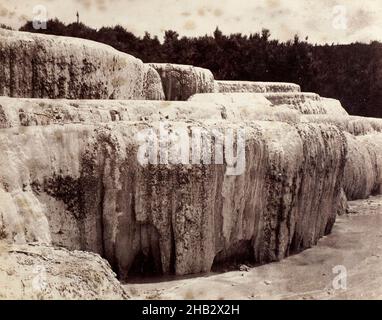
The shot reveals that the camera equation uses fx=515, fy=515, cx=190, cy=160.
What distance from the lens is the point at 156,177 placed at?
5.37 metres

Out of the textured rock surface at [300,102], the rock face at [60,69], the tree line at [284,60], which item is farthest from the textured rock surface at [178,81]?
the tree line at [284,60]

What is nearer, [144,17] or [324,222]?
[144,17]

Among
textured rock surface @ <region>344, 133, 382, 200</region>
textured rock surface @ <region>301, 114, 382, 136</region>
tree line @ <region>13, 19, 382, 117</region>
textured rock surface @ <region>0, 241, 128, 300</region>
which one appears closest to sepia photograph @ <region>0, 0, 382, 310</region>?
textured rock surface @ <region>0, 241, 128, 300</region>

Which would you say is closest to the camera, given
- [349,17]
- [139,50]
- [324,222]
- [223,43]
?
[349,17]

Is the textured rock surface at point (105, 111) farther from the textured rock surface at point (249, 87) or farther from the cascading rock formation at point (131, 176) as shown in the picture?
the textured rock surface at point (249, 87)

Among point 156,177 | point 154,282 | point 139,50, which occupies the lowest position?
point 154,282

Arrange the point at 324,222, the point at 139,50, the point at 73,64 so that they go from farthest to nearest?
the point at 139,50, the point at 324,222, the point at 73,64

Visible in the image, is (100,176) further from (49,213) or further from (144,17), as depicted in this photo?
(144,17)

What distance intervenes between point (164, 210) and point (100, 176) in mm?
796

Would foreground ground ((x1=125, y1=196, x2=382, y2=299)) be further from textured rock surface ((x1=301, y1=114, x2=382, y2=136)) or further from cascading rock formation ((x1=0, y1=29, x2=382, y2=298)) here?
textured rock surface ((x1=301, y1=114, x2=382, y2=136))

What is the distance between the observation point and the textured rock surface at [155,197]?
187 inches

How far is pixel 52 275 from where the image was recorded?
12.2 feet

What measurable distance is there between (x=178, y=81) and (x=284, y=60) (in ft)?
39.2
